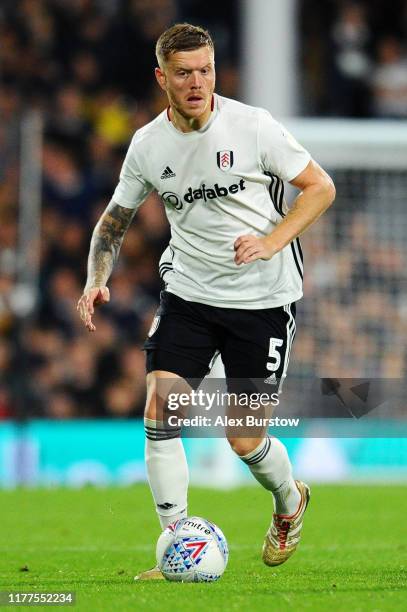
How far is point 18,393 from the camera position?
559 inches

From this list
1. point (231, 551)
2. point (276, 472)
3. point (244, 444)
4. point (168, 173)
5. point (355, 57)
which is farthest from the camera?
point (355, 57)

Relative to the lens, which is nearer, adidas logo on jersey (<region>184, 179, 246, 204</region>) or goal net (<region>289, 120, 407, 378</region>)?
adidas logo on jersey (<region>184, 179, 246, 204</region>)

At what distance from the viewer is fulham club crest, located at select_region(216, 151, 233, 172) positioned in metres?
6.55

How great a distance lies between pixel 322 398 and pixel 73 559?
625cm

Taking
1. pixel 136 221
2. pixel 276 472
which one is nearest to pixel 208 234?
pixel 276 472

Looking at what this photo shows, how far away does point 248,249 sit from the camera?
6.12 m

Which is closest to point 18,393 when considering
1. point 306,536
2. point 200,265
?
point 306,536

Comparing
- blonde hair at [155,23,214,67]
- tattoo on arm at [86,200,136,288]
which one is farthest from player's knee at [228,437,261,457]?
blonde hair at [155,23,214,67]

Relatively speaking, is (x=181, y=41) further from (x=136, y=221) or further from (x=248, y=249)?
(x=136, y=221)

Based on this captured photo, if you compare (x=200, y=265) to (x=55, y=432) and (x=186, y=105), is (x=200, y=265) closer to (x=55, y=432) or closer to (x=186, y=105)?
(x=186, y=105)

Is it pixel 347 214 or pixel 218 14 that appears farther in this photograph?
pixel 218 14

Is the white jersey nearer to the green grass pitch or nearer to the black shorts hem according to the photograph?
the black shorts hem

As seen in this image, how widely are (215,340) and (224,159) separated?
2.92ft

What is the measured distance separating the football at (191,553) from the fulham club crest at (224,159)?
1.63m
